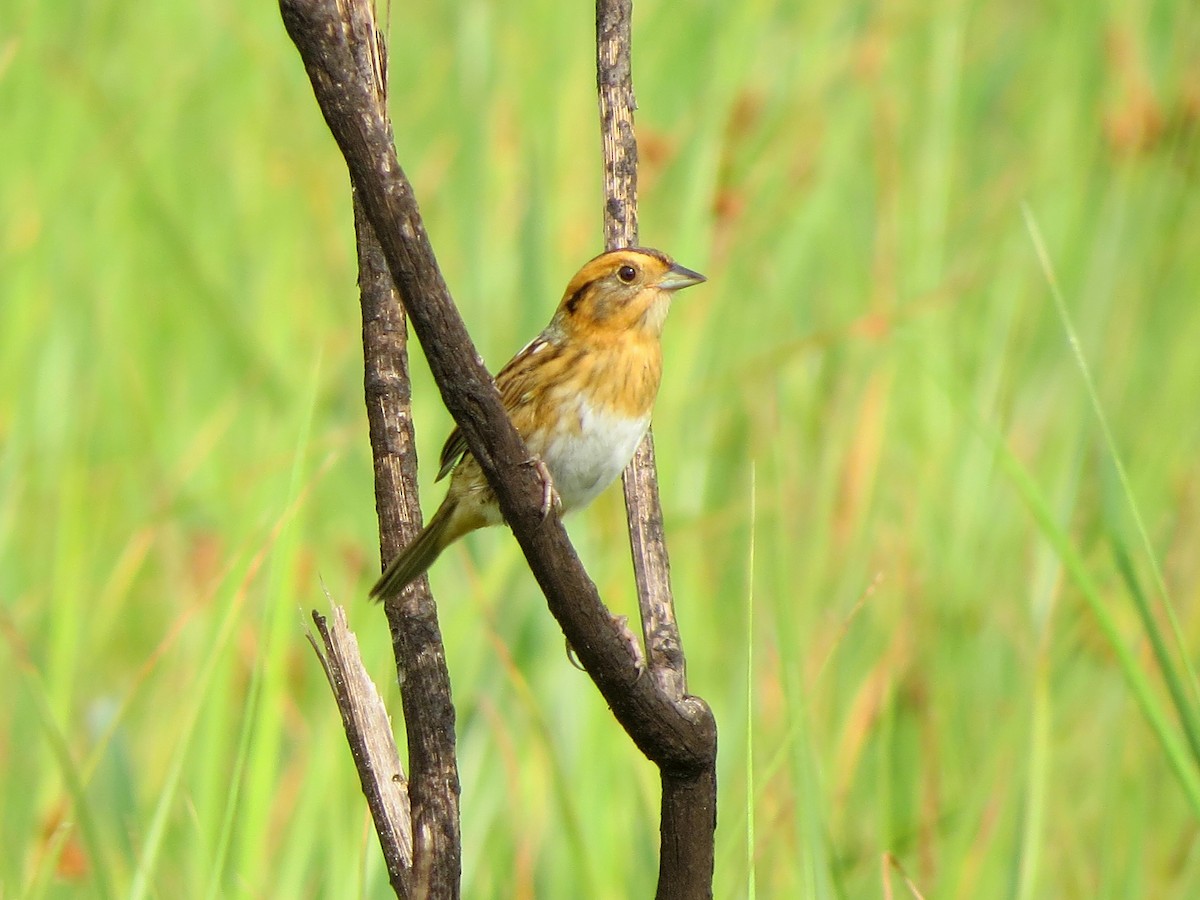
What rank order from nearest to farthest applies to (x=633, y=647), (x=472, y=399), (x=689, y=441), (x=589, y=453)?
1. (x=472, y=399)
2. (x=633, y=647)
3. (x=589, y=453)
4. (x=689, y=441)

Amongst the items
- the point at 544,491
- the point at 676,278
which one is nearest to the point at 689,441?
the point at 676,278

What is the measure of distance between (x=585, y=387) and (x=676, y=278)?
38 cm

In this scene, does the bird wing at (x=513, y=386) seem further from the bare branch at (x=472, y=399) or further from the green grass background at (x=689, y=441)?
Answer: the bare branch at (x=472, y=399)

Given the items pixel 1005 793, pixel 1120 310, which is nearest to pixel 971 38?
pixel 1120 310

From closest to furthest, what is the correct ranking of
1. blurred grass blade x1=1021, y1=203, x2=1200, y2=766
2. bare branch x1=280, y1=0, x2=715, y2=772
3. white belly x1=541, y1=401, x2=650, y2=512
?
bare branch x1=280, y1=0, x2=715, y2=772, blurred grass blade x1=1021, y1=203, x2=1200, y2=766, white belly x1=541, y1=401, x2=650, y2=512

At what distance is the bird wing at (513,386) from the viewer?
11.2 ft

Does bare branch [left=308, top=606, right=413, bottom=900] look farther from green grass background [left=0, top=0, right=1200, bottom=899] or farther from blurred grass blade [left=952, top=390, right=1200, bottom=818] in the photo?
blurred grass blade [left=952, top=390, right=1200, bottom=818]

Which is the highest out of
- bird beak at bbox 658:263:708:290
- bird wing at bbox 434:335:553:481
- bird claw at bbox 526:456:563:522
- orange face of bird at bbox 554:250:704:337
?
bird beak at bbox 658:263:708:290

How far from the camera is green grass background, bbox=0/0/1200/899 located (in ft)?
10.6

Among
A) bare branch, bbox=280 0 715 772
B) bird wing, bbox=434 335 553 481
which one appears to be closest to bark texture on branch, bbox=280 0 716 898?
bare branch, bbox=280 0 715 772

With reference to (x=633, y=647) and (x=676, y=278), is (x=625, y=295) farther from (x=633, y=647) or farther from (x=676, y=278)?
(x=633, y=647)

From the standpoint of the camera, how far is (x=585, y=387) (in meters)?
3.37

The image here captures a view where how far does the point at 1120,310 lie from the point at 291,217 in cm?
294

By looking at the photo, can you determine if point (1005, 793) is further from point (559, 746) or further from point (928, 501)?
point (928, 501)
